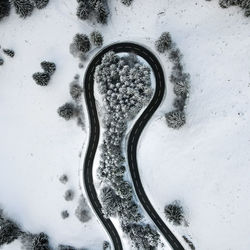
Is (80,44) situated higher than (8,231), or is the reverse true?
(80,44)

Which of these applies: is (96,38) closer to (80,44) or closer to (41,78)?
(80,44)

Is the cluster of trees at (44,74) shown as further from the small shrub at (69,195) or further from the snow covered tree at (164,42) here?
the small shrub at (69,195)

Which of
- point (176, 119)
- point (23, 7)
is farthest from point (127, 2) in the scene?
point (176, 119)

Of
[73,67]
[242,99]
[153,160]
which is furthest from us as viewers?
[73,67]

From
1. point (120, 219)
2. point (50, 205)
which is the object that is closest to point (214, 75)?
point (120, 219)

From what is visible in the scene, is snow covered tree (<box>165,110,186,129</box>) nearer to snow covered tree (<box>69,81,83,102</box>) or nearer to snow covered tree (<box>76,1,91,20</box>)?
snow covered tree (<box>69,81,83,102</box>)

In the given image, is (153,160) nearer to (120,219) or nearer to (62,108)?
(120,219)
